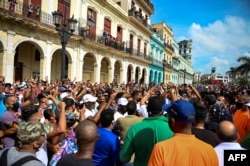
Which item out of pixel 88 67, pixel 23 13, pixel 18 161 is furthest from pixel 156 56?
pixel 18 161

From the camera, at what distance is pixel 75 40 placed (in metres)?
18.7

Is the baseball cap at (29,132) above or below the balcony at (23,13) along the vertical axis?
below

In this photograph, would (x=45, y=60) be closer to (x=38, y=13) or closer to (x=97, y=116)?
(x=38, y=13)

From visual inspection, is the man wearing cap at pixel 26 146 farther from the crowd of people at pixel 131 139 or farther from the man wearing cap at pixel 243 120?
the man wearing cap at pixel 243 120

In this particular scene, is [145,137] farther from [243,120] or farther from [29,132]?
[243,120]

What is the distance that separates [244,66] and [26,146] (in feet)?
121

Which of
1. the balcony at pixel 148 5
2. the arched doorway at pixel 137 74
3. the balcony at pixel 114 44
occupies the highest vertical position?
the balcony at pixel 148 5

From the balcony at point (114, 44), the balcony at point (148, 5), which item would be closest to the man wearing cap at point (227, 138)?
the balcony at point (114, 44)

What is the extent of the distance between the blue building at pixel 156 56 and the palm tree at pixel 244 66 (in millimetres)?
11493

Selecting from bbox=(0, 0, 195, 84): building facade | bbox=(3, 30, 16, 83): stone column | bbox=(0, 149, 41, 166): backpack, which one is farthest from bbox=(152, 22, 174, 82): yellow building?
bbox=(0, 149, 41, 166): backpack

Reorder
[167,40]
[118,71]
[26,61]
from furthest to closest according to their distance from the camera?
[167,40] → [118,71] → [26,61]

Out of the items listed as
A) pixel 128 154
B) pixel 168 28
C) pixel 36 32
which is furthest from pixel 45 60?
pixel 168 28

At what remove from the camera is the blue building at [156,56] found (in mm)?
37653

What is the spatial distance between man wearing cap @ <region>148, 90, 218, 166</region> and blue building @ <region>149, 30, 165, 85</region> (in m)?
34.6
